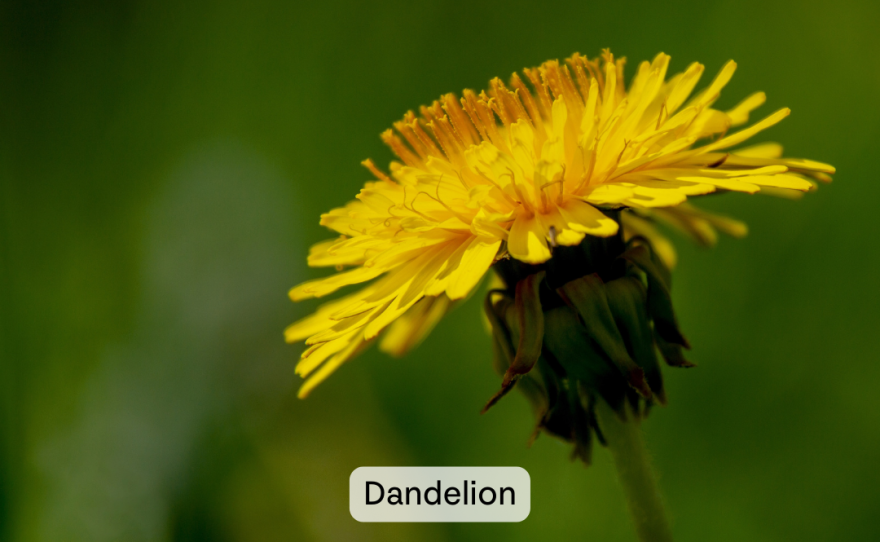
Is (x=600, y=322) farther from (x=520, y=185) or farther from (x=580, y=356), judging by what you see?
(x=520, y=185)

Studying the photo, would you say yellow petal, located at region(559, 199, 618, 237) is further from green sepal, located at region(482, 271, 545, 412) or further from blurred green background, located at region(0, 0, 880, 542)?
blurred green background, located at region(0, 0, 880, 542)

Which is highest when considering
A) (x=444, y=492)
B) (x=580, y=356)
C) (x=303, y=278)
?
(x=303, y=278)

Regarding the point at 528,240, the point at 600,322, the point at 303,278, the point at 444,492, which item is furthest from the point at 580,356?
the point at 303,278

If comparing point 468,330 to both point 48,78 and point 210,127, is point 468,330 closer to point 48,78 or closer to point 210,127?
point 210,127

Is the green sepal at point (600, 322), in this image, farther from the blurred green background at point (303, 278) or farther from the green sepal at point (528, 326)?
the blurred green background at point (303, 278)

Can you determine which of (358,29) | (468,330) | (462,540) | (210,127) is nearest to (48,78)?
(210,127)
